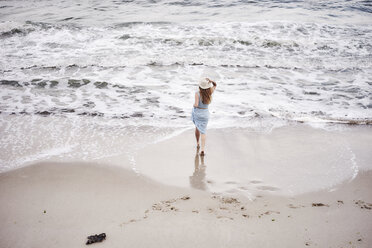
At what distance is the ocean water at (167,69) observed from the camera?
5.79 m

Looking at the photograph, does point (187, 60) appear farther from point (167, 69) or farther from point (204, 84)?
point (204, 84)

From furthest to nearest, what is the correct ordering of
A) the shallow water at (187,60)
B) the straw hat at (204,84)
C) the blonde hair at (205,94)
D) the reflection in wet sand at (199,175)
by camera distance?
the shallow water at (187,60)
the blonde hair at (205,94)
the straw hat at (204,84)
the reflection in wet sand at (199,175)

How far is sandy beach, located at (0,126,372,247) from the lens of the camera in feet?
9.62

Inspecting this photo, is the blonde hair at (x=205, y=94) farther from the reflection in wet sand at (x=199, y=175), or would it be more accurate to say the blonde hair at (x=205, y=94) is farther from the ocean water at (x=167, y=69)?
the ocean water at (x=167, y=69)

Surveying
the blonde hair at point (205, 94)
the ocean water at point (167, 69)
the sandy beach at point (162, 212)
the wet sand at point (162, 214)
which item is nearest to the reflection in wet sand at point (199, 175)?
the sandy beach at point (162, 212)

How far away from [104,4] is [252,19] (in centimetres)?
965

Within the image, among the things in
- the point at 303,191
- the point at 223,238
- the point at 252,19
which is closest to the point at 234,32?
the point at 252,19

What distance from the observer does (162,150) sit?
4840mm

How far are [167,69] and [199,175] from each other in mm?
5749

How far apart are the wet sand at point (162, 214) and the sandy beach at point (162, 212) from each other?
0.03 feet

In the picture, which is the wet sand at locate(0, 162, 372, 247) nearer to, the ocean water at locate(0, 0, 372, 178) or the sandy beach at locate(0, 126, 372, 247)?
the sandy beach at locate(0, 126, 372, 247)

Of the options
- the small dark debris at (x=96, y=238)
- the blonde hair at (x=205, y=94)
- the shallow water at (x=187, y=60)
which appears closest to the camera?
the small dark debris at (x=96, y=238)

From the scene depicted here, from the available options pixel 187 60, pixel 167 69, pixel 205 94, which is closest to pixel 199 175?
pixel 205 94

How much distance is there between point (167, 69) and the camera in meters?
9.27
